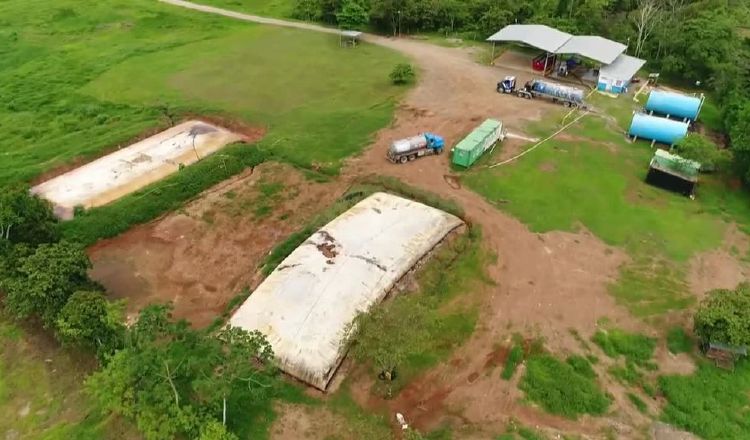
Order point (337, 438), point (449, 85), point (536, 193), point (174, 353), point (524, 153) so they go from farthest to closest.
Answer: point (449, 85), point (524, 153), point (536, 193), point (174, 353), point (337, 438)

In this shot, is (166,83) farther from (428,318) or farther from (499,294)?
(499,294)

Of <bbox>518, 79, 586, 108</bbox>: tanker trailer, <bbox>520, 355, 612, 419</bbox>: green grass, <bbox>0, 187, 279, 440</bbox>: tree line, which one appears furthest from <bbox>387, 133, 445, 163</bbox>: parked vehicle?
<bbox>0, 187, 279, 440</bbox>: tree line

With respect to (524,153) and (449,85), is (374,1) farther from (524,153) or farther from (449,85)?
(524,153)

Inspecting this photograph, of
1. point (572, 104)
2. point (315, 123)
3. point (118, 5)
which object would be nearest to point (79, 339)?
point (315, 123)

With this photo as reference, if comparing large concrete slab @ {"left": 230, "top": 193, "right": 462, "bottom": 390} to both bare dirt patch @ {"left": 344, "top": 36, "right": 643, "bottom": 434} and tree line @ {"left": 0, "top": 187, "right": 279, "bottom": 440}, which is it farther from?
bare dirt patch @ {"left": 344, "top": 36, "right": 643, "bottom": 434}

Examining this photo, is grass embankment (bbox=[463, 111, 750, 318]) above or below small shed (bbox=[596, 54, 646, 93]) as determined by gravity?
below

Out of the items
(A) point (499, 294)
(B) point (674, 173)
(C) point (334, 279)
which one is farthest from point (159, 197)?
(B) point (674, 173)
